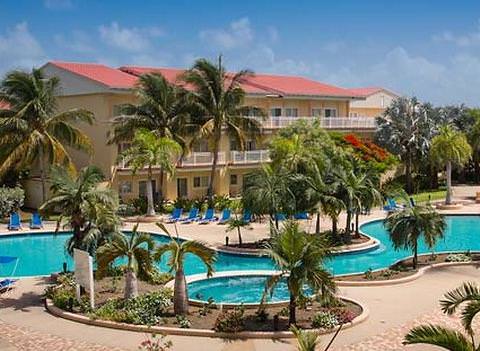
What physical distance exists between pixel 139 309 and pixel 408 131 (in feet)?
119

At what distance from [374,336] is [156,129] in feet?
81.3

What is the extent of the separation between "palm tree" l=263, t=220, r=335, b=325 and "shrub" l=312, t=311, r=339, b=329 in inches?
29.3

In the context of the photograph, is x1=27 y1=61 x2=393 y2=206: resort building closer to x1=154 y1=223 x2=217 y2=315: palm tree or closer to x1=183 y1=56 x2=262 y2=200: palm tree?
x1=183 y1=56 x2=262 y2=200: palm tree

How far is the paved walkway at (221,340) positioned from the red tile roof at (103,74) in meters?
22.2

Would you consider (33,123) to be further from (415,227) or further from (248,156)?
(415,227)

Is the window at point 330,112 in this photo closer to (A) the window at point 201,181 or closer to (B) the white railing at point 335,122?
(B) the white railing at point 335,122

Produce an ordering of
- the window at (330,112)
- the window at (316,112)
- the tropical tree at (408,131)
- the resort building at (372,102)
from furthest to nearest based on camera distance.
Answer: the resort building at (372,102) < the window at (330,112) < the window at (316,112) < the tropical tree at (408,131)

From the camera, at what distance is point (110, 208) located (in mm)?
19625

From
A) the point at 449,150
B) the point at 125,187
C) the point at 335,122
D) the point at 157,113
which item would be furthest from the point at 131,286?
the point at 335,122

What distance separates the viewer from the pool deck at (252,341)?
15367mm

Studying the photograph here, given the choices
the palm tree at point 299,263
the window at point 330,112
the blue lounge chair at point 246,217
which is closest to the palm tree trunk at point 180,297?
the palm tree at point 299,263

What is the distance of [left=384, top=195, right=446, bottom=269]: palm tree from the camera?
23.2 m

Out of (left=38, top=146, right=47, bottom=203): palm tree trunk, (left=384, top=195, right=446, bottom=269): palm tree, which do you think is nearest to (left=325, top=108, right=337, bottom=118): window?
(left=38, top=146, right=47, bottom=203): palm tree trunk

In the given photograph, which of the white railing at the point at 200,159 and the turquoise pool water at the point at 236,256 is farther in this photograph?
the white railing at the point at 200,159
